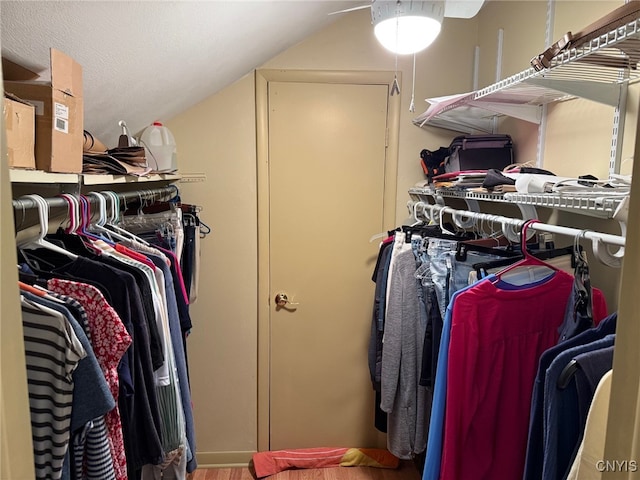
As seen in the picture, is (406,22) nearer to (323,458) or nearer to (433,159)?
(433,159)

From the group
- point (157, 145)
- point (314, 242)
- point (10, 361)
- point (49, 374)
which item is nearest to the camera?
point (10, 361)

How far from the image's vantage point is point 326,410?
2.67 meters

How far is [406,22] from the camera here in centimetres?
139

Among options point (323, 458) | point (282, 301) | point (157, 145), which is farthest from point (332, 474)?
point (157, 145)

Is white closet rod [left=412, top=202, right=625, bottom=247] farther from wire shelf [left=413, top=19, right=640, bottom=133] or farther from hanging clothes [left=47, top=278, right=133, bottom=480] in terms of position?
hanging clothes [left=47, top=278, right=133, bottom=480]

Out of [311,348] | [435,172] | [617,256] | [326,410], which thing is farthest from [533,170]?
[326,410]

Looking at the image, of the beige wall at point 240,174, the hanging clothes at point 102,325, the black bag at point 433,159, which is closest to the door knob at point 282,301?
the beige wall at point 240,174

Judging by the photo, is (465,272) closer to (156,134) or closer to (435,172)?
(435,172)

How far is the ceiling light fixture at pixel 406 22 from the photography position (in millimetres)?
1339

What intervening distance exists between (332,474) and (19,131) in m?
2.35

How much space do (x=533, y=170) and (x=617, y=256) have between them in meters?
0.51

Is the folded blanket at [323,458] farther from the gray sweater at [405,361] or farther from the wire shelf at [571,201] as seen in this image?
the wire shelf at [571,201]

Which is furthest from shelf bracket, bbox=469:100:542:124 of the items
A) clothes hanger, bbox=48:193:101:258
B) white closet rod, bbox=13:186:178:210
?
clothes hanger, bbox=48:193:101:258

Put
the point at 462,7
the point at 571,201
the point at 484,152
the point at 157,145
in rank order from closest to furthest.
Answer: the point at 571,201 < the point at 462,7 < the point at 484,152 < the point at 157,145
